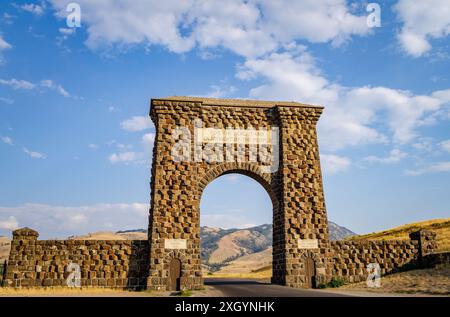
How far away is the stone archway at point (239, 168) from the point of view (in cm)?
2088

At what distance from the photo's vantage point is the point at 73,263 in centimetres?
1989

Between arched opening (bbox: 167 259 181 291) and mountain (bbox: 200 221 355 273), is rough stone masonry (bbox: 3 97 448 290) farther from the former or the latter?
mountain (bbox: 200 221 355 273)

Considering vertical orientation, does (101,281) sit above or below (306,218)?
below

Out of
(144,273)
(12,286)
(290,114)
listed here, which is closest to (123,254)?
(144,273)

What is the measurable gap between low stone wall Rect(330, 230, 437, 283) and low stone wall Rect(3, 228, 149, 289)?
1019 cm

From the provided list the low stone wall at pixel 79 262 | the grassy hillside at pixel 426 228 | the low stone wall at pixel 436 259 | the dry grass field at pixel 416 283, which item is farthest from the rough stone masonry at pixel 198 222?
the grassy hillside at pixel 426 228

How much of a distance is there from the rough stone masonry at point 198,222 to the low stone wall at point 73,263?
0.05 meters

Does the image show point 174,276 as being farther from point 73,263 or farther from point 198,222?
point 73,263

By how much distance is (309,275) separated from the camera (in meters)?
21.2

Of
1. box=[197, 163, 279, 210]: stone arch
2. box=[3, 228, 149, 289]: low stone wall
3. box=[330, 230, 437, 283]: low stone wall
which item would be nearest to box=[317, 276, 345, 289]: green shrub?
box=[330, 230, 437, 283]: low stone wall

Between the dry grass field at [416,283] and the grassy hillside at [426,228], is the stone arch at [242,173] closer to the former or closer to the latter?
the dry grass field at [416,283]

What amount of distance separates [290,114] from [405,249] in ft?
A: 32.2
